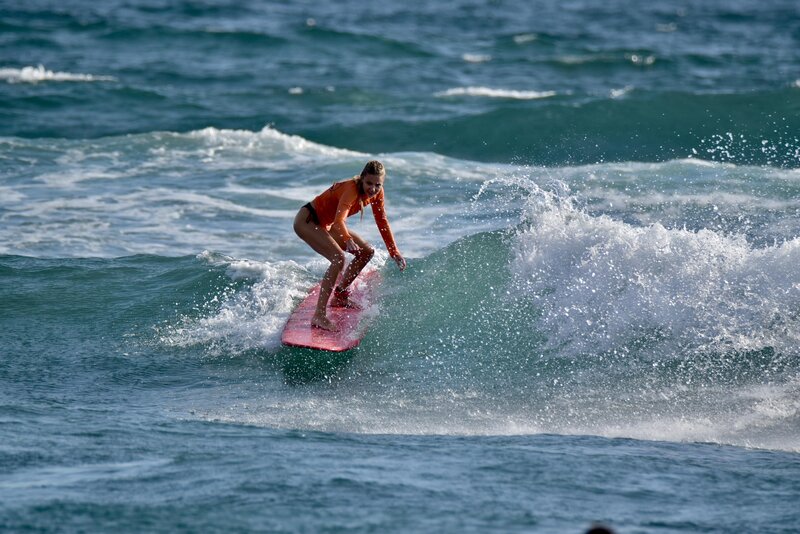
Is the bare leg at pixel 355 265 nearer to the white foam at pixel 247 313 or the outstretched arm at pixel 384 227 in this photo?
the outstretched arm at pixel 384 227

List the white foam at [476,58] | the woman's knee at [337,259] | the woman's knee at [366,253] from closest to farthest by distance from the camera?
1. the woman's knee at [337,259]
2. the woman's knee at [366,253]
3. the white foam at [476,58]

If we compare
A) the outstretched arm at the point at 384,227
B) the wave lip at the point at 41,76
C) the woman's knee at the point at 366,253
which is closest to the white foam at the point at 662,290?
the outstretched arm at the point at 384,227

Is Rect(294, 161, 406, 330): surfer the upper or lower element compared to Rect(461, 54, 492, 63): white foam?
lower

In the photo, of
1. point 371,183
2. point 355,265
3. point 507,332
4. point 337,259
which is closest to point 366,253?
point 355,265

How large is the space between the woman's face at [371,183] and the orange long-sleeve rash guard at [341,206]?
16cm

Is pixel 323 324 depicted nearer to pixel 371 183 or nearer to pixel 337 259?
pixel 337 259

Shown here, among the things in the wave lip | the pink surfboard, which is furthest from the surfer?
the wave lip

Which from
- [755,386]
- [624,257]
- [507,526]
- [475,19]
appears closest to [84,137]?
[624,257]

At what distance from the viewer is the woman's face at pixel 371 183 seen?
8.81 meters

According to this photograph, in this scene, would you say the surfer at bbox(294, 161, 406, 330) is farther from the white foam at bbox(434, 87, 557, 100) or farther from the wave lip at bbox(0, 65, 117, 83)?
the wave lip at bbox(0, 65, 117, 83)

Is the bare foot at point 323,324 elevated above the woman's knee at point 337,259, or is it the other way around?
the woman's knee at point 337,259

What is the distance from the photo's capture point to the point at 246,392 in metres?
8.54

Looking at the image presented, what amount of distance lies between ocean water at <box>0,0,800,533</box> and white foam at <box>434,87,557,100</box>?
15 centimetres

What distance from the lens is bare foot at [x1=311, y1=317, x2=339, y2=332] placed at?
9391mm
